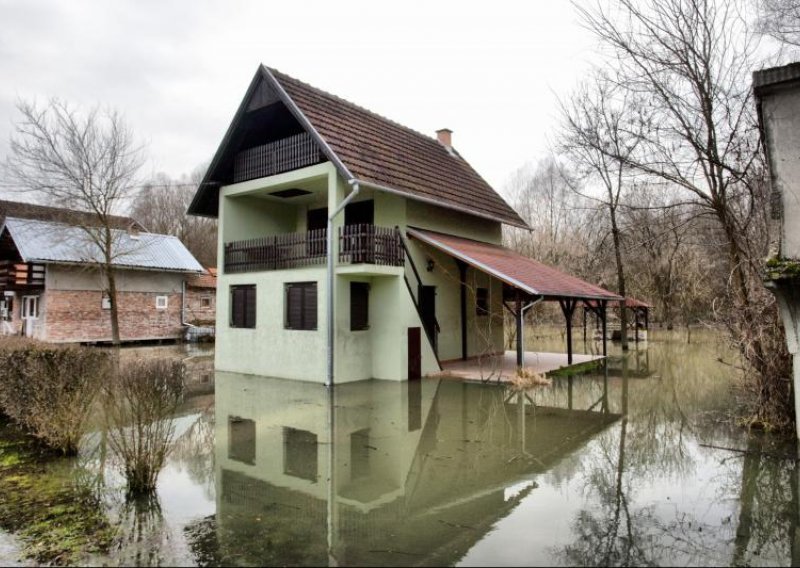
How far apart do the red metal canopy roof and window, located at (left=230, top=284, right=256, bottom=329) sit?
5215 mm

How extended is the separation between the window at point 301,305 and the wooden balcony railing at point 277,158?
3.47m

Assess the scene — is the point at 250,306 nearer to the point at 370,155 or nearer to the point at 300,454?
the point at 370,155

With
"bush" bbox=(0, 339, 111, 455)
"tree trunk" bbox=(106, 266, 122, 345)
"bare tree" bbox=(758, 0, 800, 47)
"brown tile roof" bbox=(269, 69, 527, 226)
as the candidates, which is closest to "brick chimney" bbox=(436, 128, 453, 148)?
"brown tile roof" bbox=(269, 69, 527, 226)

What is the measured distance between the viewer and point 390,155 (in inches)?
623

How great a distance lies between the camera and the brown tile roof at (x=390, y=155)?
45.6 ft

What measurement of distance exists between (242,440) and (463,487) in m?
3.82

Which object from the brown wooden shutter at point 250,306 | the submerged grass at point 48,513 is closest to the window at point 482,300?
the brown wooden shutter at point 250,306

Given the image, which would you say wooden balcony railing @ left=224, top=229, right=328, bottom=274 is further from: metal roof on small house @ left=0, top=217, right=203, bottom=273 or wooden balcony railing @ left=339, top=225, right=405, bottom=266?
metal roof on small house @ left=0, top=217, right=203, bottom=273

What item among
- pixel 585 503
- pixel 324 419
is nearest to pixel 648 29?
pixel 585 503

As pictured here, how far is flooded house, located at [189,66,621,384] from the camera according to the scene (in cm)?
1346

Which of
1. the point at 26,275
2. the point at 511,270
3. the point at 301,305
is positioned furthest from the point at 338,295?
the point at 26,275

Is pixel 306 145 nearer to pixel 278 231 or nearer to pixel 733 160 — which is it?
pixel 278 231

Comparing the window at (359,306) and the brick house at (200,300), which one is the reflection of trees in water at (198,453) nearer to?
the window at (359,306)

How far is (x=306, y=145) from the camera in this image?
47.2 ft
